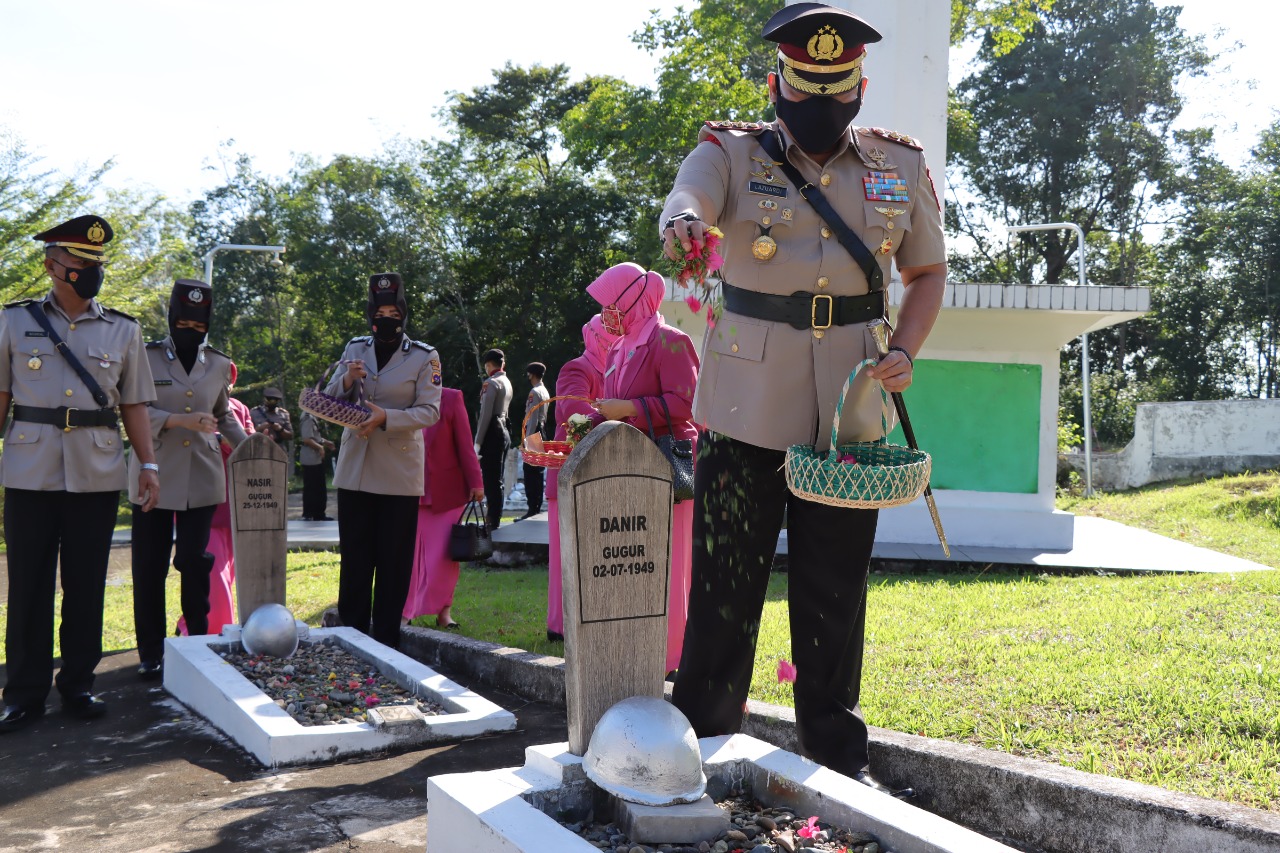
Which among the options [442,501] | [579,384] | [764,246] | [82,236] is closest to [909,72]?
[442,501]

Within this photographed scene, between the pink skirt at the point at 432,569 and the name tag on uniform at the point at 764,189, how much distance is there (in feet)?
16.7

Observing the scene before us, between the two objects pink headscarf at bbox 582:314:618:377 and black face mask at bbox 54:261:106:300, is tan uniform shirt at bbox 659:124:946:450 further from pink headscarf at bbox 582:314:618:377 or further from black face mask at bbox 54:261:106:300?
black face mask at bbox 54:261:106:300

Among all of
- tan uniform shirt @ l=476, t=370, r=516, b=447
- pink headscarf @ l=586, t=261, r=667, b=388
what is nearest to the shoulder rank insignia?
pink headscarf @ l=586, t=261, r=667, b=388

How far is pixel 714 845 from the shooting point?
298cm

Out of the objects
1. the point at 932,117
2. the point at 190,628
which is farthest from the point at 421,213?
the point at 190,628

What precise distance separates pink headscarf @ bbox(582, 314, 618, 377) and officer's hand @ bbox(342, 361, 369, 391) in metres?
1.36

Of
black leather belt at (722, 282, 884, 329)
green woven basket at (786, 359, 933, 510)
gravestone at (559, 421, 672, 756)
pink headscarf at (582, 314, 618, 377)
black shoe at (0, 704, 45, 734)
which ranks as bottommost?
black shoe at (0, 704, 45, 734)

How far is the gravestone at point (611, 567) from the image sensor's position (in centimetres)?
329

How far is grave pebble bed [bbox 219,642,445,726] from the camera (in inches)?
205

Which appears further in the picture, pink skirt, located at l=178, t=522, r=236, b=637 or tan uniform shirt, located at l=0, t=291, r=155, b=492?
pink skirt, located at l=178, t=522, r=236, b=637

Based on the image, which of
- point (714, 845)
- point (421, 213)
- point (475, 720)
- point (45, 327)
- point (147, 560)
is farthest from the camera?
point (421, 213)

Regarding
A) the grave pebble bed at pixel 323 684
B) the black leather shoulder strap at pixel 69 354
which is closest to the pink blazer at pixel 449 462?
the grave pebble bed at pixel 323 684

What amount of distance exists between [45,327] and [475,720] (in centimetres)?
282

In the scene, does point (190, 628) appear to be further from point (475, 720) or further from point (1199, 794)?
point (1199, 794)
